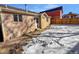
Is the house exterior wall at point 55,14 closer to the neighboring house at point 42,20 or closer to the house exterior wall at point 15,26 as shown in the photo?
the neighboring house at point 42,20

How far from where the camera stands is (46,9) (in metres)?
2.90

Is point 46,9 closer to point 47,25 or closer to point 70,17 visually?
point 47,25

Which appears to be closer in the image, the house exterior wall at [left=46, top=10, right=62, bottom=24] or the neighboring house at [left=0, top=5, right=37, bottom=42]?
the neighboring house at [left=0, top=5, right=37, bottom=42]

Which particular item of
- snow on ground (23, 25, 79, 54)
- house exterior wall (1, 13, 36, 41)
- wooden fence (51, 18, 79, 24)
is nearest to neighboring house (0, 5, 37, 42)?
house exterior wall (1, 13, 36, 41)

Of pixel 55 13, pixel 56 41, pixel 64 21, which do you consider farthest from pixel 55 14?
pixel 56 41

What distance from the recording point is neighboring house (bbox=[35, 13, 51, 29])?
2935 millimetres

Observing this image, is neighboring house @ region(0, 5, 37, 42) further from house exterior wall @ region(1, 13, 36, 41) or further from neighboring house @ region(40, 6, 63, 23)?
neighboring house @ region(40, 6, 63, 23)

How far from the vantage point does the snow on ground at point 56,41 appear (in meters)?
2.84

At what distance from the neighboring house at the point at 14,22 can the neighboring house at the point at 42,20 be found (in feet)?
0.29

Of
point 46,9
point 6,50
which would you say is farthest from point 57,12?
point 6,50

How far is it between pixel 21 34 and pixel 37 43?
35 centimetres

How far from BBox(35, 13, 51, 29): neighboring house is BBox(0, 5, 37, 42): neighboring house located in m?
0.09

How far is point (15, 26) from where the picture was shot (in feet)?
9.63
